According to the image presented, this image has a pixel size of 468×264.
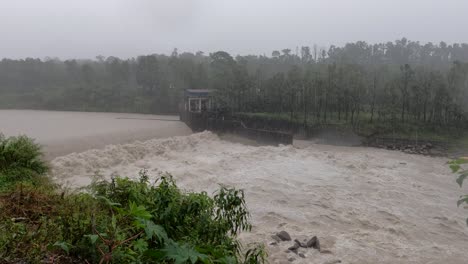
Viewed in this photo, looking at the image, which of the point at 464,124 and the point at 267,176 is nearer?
the point at 267,176

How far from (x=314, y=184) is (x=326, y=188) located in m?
0.50

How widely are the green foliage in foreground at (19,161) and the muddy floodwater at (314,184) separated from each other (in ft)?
3.41

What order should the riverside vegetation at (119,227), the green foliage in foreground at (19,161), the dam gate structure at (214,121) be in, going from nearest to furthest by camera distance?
the riverside vegetation at (119,227)
the green foliage in foreground at (19,161)
the dam gate structure at (214,121)

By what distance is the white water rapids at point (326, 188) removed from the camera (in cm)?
707

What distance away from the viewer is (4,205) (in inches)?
101

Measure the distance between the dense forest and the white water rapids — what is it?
19.8 ft

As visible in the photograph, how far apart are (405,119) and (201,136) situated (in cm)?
1140

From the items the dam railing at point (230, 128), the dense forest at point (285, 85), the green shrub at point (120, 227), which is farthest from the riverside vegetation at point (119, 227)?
the dense forest at point (285, 85)

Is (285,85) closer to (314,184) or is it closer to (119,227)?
(314,184)

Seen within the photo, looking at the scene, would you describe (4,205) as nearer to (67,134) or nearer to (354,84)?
(67,134)

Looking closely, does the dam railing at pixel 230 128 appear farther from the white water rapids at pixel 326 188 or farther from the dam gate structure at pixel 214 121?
the white water rapids at pixel 326 188

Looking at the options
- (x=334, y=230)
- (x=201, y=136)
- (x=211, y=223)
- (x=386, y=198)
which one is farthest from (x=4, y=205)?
(x=201, y=136)

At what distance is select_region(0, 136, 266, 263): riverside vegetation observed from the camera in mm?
1821

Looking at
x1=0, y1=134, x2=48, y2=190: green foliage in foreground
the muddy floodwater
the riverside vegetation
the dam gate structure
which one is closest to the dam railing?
the dam gate structure
